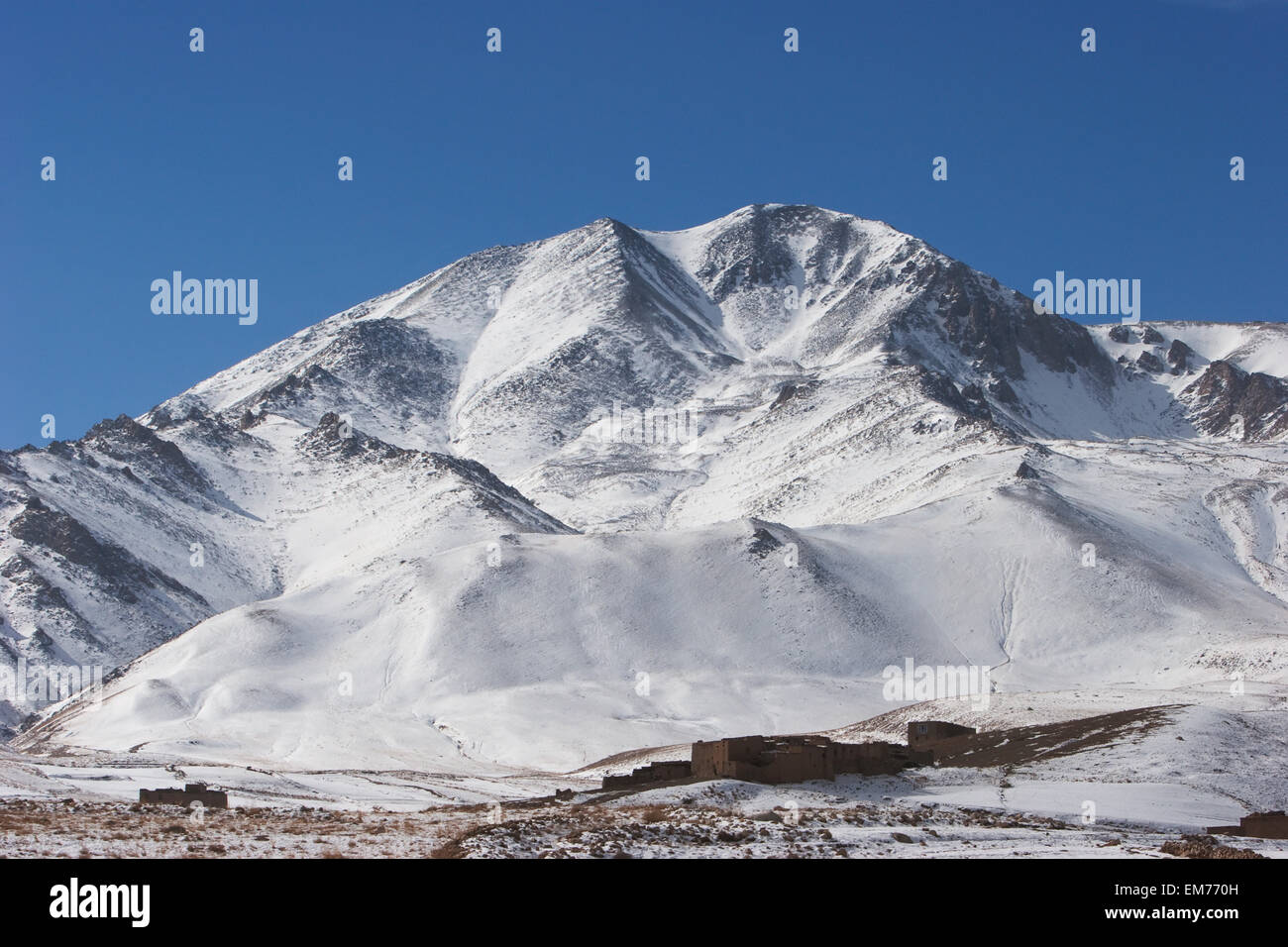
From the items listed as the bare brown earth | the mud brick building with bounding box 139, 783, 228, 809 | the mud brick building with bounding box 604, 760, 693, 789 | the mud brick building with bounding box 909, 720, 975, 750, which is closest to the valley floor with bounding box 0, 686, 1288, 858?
the bare brown earth

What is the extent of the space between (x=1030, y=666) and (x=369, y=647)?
197 feet

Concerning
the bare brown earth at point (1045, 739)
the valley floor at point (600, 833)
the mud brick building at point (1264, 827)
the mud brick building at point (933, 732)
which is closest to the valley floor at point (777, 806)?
the valley floor at point (600, 833)

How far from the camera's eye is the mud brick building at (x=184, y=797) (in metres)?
57.0

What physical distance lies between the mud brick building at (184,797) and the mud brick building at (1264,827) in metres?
34.6

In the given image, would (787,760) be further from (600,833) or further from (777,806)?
(600,833)

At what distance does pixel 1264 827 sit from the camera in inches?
1959

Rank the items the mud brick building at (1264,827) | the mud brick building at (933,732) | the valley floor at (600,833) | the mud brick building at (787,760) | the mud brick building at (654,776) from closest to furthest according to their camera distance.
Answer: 1. the valley floor at (600,833)
2. the mud brick building at (1264,827)
3. the mud brick building at (787,760)
4. the mud brick building at (654,776)
5. the mud brick building at (933,732)

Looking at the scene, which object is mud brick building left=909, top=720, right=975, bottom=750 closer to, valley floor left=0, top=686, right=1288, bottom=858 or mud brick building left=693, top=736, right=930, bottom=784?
valley floor left=0, top=686, right=1288, bottom=858

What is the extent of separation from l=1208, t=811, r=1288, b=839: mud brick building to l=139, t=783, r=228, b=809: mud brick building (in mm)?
34571

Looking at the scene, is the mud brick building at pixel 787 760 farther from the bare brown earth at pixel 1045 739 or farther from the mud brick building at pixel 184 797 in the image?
the mud brick building at pixel 184 797

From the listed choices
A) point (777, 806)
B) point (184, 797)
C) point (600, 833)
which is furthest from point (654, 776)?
point (600, 833)

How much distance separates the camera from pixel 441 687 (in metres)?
135

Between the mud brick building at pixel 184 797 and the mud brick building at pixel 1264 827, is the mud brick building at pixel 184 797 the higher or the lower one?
the higher one
